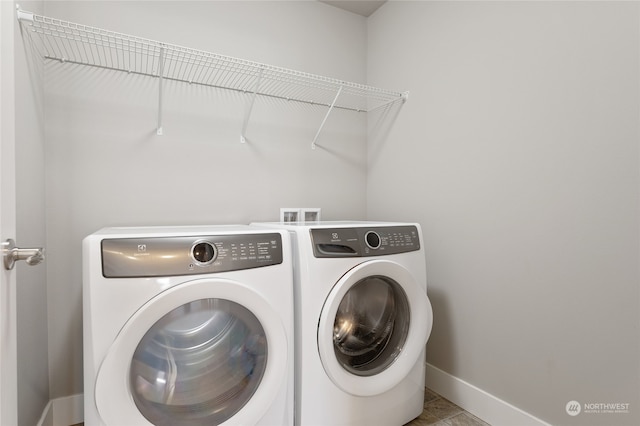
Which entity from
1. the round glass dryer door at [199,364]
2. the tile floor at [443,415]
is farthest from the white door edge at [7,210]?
the tile floor at [443,415]

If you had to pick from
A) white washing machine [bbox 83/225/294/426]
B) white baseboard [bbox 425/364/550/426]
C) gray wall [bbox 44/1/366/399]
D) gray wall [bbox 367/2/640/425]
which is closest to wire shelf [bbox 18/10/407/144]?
gray wall [bbox 44/1/366/399]

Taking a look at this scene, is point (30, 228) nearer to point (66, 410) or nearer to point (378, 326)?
point (66, 410)

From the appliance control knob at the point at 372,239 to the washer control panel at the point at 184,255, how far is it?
1.28 feet

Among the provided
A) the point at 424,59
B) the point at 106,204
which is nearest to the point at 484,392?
the point at 424,59

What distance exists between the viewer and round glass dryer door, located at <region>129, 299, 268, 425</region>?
1.10 m

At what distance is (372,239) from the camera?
1.45 meters

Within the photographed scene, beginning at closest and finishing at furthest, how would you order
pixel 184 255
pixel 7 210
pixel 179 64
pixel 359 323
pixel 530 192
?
pixel 7 210 < pixel 184 255 < pixel 530 192 < pixel 359 323 < pixel 179 64

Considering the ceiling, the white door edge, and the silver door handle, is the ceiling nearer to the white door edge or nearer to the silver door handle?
the white door edge

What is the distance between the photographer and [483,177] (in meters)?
1.59

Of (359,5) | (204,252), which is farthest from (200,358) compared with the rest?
(359,5)

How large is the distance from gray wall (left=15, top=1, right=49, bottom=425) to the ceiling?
1594 millimetres

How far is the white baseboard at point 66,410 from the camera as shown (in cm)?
154

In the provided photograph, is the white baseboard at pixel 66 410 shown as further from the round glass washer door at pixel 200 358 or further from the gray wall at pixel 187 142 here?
the round glass washer door at pixel 200 358

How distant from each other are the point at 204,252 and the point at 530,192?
1.29m
